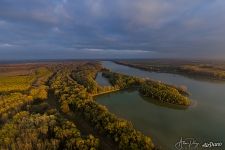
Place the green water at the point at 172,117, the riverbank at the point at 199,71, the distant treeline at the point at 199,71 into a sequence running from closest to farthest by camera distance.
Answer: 1. the green water at the point at 172,117
2. the riverbank at the point at 199,71
3. the distant treeline at the point at 199,71

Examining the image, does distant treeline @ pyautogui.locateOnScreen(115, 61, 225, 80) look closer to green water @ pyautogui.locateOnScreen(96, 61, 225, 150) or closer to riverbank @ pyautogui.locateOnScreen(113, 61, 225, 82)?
riverbank @ pyautogui.locateOnScreen(113, 61, 225, 82)

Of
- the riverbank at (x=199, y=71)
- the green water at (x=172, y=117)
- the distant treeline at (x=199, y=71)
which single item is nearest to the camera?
the green water at (x=172, y=117)

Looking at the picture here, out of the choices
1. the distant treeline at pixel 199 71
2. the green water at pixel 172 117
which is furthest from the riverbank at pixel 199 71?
the green water at pixel 172 117

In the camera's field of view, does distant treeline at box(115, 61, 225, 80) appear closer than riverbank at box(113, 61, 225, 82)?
No

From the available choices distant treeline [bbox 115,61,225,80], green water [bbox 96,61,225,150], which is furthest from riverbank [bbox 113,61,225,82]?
green water [bbox 96,61,225,150]

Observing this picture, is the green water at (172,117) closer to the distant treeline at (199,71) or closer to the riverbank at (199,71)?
the riverbank at (199,71)

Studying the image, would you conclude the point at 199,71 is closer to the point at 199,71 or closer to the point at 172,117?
the point at 199,71

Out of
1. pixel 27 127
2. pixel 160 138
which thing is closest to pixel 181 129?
pixel 160 138

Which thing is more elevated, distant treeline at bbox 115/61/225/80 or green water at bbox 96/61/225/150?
distant treeline at bbox 115/61/225/80

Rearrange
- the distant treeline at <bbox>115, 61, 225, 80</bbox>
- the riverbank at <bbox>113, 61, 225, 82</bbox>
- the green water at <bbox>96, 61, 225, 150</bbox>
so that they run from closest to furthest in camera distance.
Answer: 1. the green water at <bbox>96, 61, 225, 150</bbox>
2. the riverbank at <bbox>113, 61, 225, 82</bbox>
3. the distant treeline at <bbox>115, 61, 225, 80</bbox>

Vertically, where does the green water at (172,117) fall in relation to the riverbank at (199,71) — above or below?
below

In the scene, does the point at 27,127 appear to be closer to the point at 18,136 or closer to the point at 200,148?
the point at 18,136
